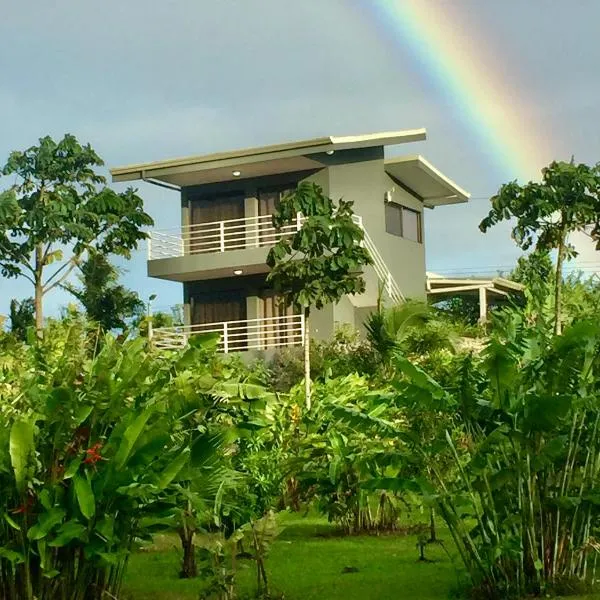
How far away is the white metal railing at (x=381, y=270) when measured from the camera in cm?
2788

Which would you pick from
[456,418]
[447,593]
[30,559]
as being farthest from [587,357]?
[30,559]

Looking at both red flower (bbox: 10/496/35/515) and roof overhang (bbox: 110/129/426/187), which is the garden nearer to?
red flower (bbox: 10/496/35/515)

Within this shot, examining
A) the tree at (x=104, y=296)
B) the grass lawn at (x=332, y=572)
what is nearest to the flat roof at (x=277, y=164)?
the tree at (x=104, y=296)

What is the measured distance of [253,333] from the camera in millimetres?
27906

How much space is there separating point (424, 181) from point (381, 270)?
4164 mm

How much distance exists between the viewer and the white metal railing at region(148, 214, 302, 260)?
93.8 ft

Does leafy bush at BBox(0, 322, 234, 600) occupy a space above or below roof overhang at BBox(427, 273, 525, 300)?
below

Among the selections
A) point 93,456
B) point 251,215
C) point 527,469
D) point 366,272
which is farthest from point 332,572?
point 251,215

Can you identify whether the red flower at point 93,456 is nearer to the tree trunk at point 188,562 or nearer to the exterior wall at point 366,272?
the tree trunk at point 188,562

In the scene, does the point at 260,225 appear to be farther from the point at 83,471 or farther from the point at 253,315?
the point at 83,471

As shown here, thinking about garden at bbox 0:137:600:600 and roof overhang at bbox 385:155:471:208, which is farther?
roof overhang at bbox 385:155:471:208

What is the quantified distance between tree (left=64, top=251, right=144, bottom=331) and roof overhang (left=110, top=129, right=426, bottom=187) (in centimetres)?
267

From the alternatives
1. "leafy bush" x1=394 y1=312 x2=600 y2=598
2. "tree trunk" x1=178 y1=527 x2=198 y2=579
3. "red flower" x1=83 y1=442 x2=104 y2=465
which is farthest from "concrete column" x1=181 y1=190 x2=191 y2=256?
"red flower" x1=83 y1=442 x2=104 y2=465

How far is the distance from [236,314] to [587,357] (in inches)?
877
